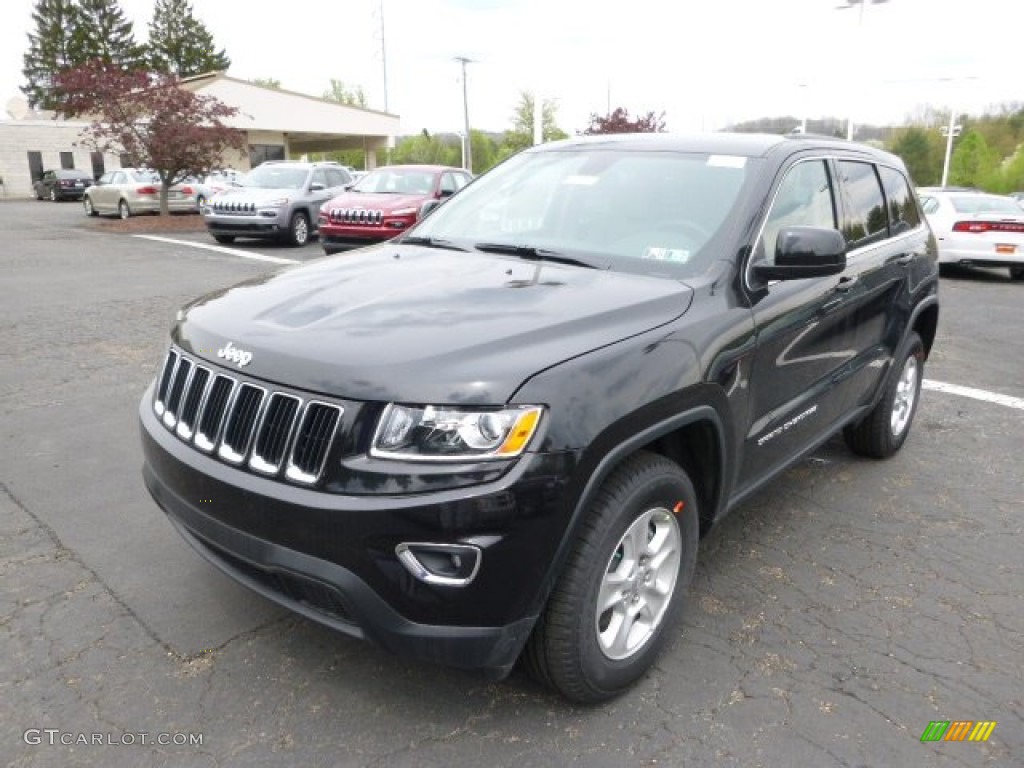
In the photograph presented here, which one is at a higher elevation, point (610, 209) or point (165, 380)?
point (610, 209)

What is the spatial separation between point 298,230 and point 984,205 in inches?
498

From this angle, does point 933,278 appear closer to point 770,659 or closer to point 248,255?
point 770,659

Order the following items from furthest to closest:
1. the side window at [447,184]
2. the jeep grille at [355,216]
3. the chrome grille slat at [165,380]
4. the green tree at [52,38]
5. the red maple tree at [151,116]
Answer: the green tree at [52,38]
the red maple tree at [151,116]
the side window at [447,184]
the jeep grille at [355,216]
the chrome grille slat at [165,380]

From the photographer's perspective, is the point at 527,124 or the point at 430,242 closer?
the point at 430,242

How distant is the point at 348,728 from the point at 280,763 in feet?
0.75

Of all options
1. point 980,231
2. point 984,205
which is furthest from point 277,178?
point 984,205

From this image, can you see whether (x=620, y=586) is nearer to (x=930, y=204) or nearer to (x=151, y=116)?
(x=930, y=204)

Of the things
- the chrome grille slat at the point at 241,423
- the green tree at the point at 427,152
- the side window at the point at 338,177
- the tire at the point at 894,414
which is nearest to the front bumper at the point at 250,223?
the side window at the point at 338,177

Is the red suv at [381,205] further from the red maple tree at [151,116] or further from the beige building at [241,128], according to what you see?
the beige building at [241,128]

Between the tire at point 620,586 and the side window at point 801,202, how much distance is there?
118cm

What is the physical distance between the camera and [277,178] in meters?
17.3

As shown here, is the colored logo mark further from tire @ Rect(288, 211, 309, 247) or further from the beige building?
the beige building

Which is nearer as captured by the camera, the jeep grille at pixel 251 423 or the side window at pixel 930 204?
the jeep grille at pixel 251 423

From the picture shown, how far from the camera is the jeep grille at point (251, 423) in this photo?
2.33m
